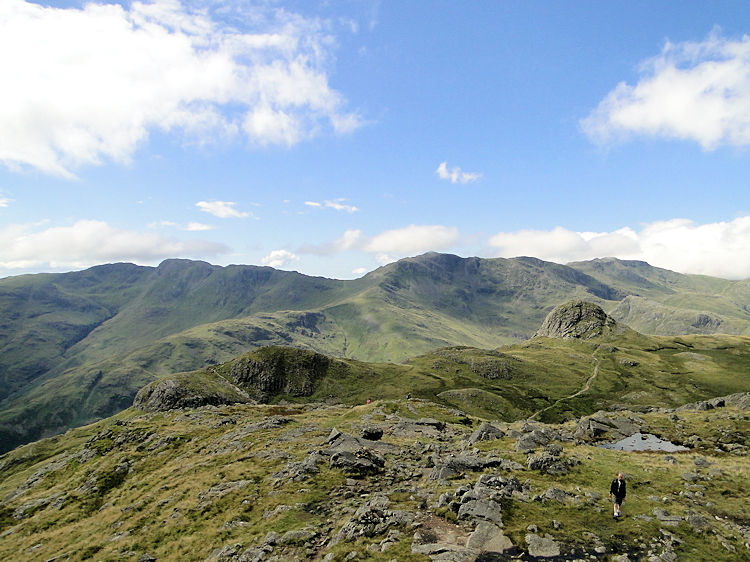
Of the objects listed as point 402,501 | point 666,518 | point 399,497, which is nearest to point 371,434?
point 399,497

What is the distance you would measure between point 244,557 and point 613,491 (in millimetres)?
25996

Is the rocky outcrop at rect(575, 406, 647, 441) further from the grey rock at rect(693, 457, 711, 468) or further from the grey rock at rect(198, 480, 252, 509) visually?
the grey rock at rect(198, 480, 252, 509)

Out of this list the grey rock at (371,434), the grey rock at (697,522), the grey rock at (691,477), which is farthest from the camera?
the grey rock at (371,434)

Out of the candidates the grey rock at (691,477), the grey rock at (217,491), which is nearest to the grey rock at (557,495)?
the grey rock at (691,477)

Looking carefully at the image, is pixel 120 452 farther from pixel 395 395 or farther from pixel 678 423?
pixel 395 395

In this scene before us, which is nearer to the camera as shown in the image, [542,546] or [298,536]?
[542,546]

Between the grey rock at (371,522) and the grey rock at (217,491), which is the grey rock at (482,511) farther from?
the grey rock at (217,491)

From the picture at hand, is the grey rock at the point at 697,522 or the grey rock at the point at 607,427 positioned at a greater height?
the grey rock at the point at 697,522

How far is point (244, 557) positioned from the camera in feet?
79.5

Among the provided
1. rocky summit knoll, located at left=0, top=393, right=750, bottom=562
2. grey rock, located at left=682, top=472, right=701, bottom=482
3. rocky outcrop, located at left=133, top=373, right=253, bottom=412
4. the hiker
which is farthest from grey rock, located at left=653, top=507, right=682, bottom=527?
rocky outcrop, located at left=133, top=373, right=253, bottom=412

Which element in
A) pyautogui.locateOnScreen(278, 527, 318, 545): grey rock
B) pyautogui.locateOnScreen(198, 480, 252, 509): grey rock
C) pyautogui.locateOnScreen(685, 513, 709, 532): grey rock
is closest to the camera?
pyautogui.locateOnScreen(685, 513, 709, 532): grey rock

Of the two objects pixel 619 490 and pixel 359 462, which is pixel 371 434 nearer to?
pixel 359 462

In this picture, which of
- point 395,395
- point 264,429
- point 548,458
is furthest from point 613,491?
point 395,395

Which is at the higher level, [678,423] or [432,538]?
[432,538]
